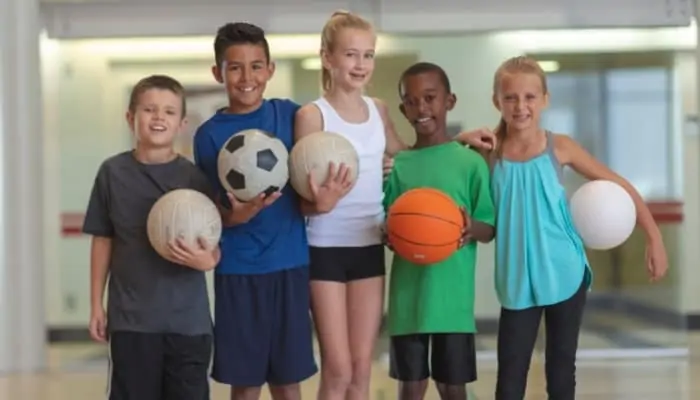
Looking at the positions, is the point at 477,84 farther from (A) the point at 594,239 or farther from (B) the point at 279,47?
(A) the point at 594,239

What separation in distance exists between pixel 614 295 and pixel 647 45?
183 centimetres

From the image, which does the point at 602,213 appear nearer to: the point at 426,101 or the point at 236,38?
the point at 426,101

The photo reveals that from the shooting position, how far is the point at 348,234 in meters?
3.25

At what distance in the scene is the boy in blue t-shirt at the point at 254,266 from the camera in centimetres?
312

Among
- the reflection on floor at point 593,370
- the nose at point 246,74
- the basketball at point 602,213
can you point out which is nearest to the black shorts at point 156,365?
the nose at point 246,74

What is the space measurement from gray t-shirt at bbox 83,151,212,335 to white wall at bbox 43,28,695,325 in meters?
3.43

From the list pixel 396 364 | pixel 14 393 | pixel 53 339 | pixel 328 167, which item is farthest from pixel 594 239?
pixel 53 339

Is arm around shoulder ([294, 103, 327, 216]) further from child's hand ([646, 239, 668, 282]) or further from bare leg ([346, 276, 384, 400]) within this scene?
child's hand ([646, 239, 668, 282])

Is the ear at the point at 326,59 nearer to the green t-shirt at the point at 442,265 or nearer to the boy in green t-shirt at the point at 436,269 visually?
the boy in green t-shirt at the point at 436,269

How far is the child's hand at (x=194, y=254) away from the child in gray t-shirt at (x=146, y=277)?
11mm

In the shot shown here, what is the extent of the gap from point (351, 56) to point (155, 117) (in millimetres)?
685

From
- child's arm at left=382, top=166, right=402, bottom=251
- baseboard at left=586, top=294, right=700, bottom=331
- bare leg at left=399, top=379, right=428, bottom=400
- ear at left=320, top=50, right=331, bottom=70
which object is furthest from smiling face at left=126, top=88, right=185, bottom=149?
baseboard at left=586, top=294, right=700, bottom=331

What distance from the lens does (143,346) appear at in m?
3.02

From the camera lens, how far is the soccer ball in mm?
2938
